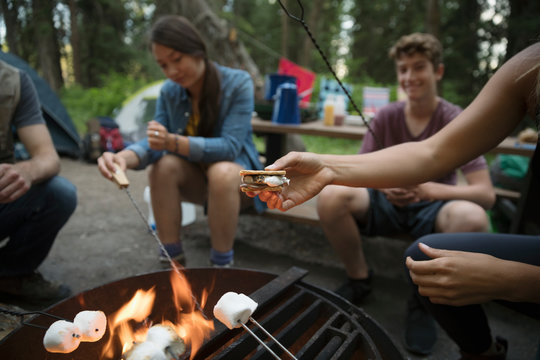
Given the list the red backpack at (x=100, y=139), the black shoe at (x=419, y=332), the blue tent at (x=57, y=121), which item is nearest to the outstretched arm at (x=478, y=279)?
the black shoe at (x=419, y=332)

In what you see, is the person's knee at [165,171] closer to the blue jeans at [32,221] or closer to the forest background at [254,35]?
the blue jeans at [32,221]

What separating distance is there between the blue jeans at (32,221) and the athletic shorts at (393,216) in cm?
179

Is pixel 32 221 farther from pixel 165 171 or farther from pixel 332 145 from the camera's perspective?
pixel 332 145

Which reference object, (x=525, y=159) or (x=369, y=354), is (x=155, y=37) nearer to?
(x=369, y=354)

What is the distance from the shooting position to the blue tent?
16.2 feet

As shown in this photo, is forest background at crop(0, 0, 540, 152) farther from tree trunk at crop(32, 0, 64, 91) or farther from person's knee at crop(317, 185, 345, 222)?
person's knee at crop(317, 185, 345, 222)

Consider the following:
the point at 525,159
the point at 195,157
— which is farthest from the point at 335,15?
the point at 195,157

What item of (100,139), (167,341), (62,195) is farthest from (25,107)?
(100,139)

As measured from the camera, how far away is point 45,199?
190 cm

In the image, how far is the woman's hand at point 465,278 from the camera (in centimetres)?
95

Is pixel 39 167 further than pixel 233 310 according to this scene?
Yes

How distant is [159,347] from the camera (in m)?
0.84

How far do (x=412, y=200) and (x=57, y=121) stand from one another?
5270mm

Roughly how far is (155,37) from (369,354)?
6.63 ft
